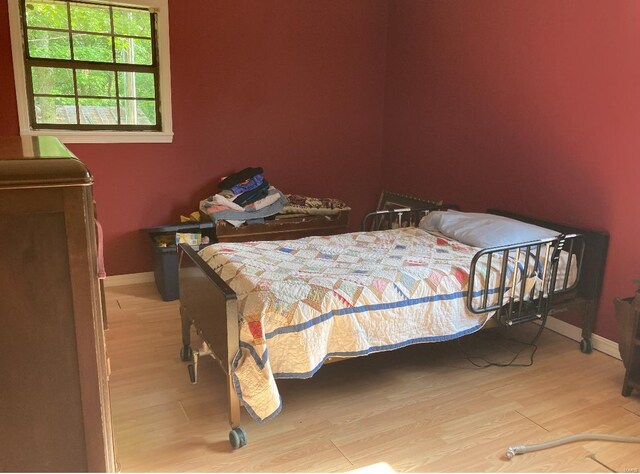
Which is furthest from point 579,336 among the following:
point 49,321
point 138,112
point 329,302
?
point 138,112

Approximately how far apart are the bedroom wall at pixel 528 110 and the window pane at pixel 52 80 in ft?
8.44

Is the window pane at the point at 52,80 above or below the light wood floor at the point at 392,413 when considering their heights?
above

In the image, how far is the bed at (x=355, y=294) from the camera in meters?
2.15

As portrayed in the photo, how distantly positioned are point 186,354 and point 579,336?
2.31 m

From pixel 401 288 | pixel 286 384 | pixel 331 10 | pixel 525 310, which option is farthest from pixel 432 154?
pixel 286 384

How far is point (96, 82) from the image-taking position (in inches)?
150

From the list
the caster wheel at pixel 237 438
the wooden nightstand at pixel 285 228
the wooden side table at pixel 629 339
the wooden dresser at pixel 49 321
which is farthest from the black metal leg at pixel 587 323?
the wooden dresser at pixel 49 321

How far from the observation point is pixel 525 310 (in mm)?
2834

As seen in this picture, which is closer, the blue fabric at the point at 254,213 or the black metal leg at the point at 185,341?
the black metal leg at the point at 185,341

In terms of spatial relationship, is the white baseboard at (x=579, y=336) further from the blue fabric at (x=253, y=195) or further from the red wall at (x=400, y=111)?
→ the blue fabric at (x=253, y=195)

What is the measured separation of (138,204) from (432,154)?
2.33 metres

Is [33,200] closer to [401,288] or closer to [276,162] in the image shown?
[401,288]

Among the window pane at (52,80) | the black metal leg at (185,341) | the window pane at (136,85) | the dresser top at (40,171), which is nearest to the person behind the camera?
the dresser top at (40,171)

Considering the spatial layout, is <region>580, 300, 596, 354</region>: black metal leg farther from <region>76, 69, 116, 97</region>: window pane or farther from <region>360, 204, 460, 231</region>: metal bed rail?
<region>76, 69, 116, 97</region>: window pane
